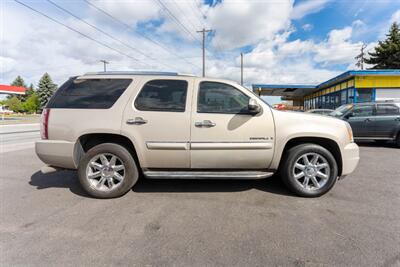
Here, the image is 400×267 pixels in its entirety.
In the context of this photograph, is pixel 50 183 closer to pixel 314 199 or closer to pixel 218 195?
pixel 218 195

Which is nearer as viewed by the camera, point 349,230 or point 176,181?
point 349,230

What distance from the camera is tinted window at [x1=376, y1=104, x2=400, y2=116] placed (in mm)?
7902

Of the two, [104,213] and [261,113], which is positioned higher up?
[261,113]

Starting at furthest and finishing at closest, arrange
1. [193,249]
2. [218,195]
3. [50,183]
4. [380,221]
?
1. [50,183]
2. [218,195]
3. [380,221]
4. [193,249]

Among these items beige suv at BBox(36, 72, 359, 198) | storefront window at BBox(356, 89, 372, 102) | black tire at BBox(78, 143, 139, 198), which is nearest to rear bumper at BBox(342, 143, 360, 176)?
beige suv at BBox(36, 72, 359, 198)

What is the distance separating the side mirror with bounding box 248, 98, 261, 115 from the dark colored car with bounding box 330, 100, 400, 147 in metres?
6.52

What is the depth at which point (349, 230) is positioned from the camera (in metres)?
2.65

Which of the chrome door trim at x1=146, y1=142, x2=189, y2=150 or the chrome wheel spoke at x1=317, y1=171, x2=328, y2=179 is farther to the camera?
the chrome wheel spoke at x1=317, y1=171, x2=328, y2=179

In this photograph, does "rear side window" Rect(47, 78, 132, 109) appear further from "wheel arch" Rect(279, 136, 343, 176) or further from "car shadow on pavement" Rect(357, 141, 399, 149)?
"car shadow on pavement" Rect(357, 141, 399, 149)

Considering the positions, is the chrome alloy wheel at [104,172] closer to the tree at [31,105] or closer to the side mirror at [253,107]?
the side mirror at [253,107]

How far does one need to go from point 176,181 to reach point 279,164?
6.18 feet

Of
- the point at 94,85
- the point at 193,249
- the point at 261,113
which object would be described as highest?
the point at 94,85

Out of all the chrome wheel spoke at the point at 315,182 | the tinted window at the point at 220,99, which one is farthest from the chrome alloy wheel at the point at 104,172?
the chrome wheel spoke at the point at 315,182

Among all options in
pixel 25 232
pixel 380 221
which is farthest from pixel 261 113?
pixel 25 232
